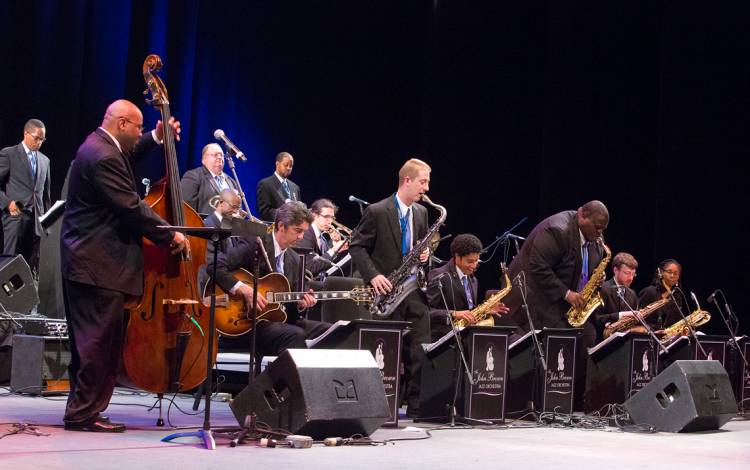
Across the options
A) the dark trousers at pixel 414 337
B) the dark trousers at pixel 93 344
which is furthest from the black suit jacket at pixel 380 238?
the dark trousers at pixel 93 344

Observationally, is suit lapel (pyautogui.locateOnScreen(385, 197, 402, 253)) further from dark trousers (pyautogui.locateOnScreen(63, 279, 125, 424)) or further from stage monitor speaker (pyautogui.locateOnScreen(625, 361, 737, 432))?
dark trousers (pyautogui.locateOnScreen(63, 279, 125, 424))

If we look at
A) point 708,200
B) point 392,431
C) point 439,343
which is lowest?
point 392,431

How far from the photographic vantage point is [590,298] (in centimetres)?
870

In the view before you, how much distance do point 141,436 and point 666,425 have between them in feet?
13.1

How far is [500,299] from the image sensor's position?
8.38 m

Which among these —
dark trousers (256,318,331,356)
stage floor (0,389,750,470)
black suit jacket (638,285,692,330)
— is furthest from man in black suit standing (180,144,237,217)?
black suit jacket (638,285,692,330)

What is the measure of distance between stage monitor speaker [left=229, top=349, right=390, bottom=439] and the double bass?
1.38ft

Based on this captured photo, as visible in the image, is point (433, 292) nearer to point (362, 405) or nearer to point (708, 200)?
point (362, 405)

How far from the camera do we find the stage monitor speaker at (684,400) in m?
7.25

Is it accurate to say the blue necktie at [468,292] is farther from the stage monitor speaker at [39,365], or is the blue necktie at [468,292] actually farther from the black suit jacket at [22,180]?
the black suit jacket at [22,180]

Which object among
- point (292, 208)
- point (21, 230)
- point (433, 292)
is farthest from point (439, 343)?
point (21, 230)

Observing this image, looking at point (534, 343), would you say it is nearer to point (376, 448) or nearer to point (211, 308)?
point (376, 448)

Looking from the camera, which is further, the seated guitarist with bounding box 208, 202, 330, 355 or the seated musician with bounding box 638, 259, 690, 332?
the seated musician with bounding box 638, 259, 690, 332

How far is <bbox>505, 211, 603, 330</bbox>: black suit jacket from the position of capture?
8.18 meters
